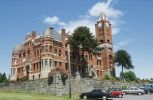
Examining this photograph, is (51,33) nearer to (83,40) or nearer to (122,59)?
(83,40)

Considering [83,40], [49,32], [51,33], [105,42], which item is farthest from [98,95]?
[105,42]

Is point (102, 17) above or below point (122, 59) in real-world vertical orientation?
above

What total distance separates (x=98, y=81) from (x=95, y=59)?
3055 cm

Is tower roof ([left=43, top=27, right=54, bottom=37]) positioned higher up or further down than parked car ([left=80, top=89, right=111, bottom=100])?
higher up

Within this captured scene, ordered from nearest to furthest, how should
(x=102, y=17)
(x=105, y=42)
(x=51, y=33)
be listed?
(x=51, y=33) < (x=105, y=42) < (x=102, y=17)

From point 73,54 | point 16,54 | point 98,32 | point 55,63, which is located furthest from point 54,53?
point 98,32

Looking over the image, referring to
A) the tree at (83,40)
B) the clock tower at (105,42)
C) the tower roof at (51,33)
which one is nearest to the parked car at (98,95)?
the tower roof at (51,33)

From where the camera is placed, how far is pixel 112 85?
66250 millimetres

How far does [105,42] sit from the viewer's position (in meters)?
97.1

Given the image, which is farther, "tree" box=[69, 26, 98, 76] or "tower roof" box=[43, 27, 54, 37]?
"tree" box=[69, 26, 98, 76]

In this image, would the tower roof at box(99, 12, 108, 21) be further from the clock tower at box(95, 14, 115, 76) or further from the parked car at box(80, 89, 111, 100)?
the parked car at box(80, 89, 111, 100)

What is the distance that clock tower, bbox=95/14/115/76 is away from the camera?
9531 centimetres

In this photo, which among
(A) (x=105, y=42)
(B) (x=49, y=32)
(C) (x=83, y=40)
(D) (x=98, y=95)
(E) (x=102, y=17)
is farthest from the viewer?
(E) (x=102, y=17)

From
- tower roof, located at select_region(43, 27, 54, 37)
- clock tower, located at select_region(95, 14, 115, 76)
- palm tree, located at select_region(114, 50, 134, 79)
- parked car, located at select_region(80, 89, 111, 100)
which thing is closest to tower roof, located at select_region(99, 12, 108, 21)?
clock tower, located at select_region(95, 14, 115, 76)
